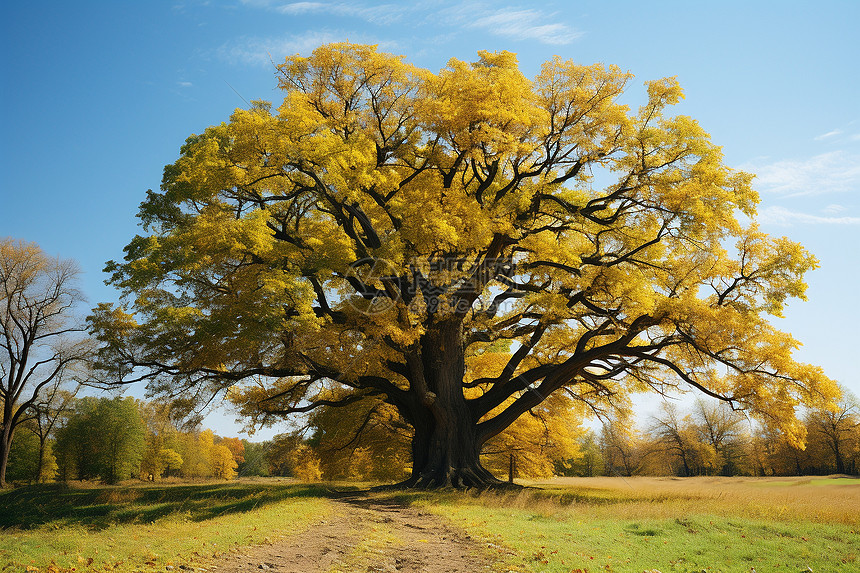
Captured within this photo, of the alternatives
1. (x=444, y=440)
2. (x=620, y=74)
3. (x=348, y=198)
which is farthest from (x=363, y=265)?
(x=620, y=74)

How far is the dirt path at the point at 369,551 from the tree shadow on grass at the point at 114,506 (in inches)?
127

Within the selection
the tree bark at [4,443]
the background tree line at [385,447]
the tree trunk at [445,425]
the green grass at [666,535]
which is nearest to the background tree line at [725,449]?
the background tree line at [385,447]

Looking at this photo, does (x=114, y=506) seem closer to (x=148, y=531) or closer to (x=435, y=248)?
(x=148, y=531)

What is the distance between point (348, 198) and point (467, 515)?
8.41 meters

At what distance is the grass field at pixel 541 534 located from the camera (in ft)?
21.1

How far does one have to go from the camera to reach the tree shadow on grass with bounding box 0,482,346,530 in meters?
11.0

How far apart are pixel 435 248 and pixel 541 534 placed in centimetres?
889

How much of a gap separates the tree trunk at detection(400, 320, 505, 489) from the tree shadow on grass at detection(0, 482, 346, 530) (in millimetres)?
3593

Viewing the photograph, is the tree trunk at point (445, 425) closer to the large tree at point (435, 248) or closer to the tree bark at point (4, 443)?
the large tree at point (435, 248)

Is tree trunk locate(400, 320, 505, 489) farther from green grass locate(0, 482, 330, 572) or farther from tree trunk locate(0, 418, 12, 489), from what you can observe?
tree trunk locate(0, 418, 12, 489)

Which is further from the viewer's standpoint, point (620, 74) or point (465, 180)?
point (465, 180)

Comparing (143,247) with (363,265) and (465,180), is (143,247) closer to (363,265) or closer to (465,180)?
(363,265)

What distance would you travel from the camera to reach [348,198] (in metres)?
14.1

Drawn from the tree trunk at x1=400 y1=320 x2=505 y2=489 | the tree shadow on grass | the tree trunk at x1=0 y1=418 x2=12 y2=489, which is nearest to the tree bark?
the tree trunk at x1=0 y1=418 x2=12 y2=489
